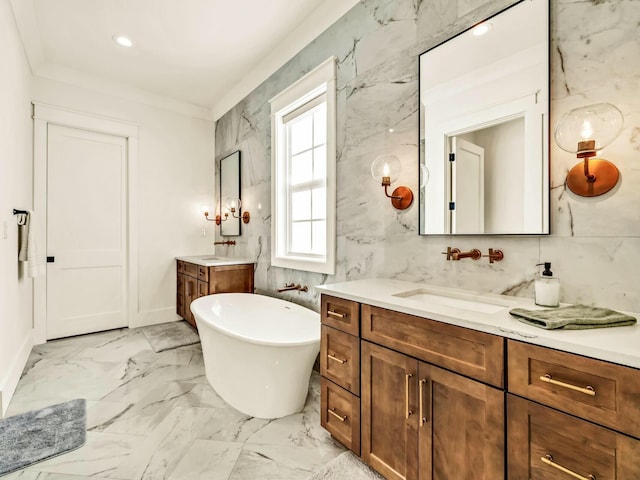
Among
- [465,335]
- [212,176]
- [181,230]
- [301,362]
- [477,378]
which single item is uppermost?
[212,176]

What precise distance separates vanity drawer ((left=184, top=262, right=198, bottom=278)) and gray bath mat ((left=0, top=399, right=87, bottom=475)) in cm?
168

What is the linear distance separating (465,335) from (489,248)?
0.62m

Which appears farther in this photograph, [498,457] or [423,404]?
[423,404]

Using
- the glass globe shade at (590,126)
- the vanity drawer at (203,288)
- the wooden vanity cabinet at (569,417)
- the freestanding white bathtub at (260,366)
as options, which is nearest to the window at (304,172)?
the freestanding white bathtub at (260,366)

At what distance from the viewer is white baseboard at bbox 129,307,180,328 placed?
3.96 metres

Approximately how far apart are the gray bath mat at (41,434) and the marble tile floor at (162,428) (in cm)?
6

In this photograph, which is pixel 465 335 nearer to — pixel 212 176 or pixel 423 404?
pixel 423 404

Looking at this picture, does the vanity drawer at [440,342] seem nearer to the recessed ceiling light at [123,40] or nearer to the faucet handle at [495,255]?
the faucet handle at [495,255]

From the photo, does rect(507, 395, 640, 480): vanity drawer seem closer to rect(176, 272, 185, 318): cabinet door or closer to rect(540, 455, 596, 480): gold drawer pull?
rect(540, 455, 596, 480): gold drawer pull

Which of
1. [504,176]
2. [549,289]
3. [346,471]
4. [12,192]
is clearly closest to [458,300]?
[549,289]

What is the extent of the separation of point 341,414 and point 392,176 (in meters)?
1.37

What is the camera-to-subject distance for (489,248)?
1.59 m

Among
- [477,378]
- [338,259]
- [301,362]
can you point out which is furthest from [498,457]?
[338,259]

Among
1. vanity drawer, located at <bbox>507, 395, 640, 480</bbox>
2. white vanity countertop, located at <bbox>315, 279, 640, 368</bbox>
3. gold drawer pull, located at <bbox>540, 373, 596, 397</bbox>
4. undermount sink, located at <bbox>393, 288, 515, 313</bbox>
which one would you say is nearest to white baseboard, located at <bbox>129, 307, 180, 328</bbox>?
white vanity countertop, located at <bbox>315, 279, 640, 368</bbox>
